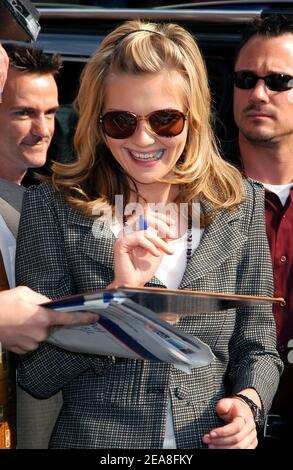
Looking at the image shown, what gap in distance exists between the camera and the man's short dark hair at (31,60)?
13.5 feet

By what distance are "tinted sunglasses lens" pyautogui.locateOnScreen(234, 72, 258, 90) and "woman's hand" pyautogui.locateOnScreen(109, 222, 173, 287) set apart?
133 centimetres

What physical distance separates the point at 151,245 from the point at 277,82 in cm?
149

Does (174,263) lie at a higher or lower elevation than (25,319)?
higher

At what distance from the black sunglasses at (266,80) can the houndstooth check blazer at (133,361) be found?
102cm

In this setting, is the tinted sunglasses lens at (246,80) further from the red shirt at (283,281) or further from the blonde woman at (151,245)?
the blonde woman at (151,245)

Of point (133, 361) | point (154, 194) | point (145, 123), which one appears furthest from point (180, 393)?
point (145, 123)

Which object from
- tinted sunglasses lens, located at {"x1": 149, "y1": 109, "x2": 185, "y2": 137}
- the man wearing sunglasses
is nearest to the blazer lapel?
tinted sunglasses lens, located at {"x1": 149, "y1": 109, "x2": 185, "y2": 137}

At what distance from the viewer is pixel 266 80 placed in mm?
3844

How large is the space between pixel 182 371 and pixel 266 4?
222 cm

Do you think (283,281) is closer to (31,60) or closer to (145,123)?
(145,123)

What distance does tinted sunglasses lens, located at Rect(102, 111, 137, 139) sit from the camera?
112 inches

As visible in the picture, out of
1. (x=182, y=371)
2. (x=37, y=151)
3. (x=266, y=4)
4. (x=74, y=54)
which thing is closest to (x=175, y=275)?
(x=182, y=371)

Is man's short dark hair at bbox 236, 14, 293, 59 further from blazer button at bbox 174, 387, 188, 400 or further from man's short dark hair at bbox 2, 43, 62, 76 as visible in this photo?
blazer button at bbox 174, 387, 188, 400
